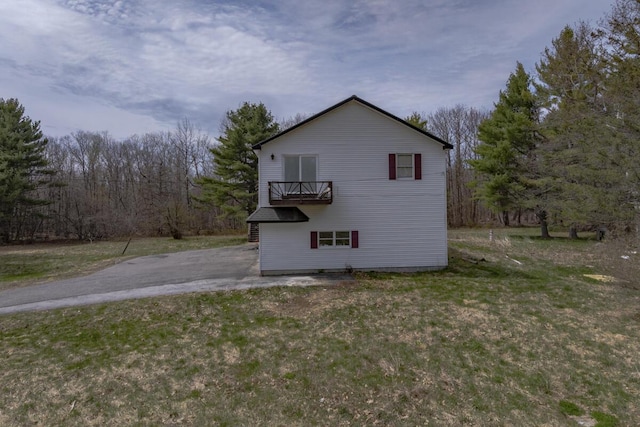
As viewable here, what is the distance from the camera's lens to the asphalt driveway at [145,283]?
10.5 m

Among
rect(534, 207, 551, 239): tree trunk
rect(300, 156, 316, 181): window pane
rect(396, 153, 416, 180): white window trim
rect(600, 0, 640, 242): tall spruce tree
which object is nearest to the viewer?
rect(600, 0, 640, 242): tall spruce tree

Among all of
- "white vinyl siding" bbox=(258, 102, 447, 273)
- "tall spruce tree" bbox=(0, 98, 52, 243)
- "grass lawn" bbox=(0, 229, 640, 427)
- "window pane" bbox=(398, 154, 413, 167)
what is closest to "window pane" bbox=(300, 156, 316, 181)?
"white vinyl siding" bbox=(258, 102, 447, 273)

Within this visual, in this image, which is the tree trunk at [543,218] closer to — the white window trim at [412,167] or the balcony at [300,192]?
the white window trim at [412,167]

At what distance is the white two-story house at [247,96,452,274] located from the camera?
13.8 m

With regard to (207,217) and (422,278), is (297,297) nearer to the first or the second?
(422,278)

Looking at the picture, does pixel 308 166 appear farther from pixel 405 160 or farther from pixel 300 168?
pixel 405 160

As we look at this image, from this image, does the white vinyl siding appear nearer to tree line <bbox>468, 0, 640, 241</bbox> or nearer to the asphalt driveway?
the asphalt driveway

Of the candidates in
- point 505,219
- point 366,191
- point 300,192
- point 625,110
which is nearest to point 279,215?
point 300,192

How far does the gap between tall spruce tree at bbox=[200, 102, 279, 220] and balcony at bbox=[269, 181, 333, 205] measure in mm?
Answer: 13365

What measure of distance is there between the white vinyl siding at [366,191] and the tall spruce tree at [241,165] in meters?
13.6

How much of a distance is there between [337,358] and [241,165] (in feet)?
71.6

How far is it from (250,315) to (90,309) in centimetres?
450

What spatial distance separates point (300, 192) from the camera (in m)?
13.4

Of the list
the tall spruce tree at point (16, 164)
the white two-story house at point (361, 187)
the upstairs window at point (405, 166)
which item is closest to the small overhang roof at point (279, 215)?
the white two-story house at point (361, 187)
